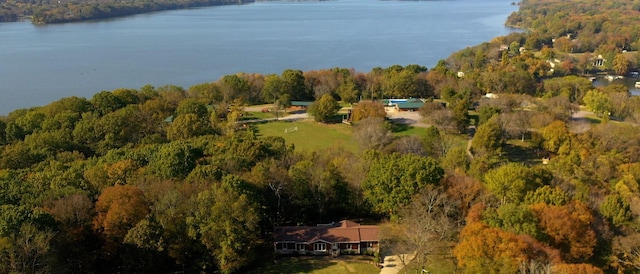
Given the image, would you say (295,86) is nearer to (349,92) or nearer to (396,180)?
(349,92)

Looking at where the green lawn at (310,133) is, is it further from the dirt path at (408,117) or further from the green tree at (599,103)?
the green tree at (599,103)

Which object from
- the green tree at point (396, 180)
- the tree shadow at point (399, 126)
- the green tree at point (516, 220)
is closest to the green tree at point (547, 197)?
the green tree at point (516, 220)

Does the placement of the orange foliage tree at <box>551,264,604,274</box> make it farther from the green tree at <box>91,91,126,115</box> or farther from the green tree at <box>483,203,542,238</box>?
the green tree at <box>91,91,126,115</box>

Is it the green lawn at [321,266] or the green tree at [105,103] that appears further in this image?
the green tree at [105,103]

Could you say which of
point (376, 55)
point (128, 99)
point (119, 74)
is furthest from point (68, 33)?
point (128, 99)

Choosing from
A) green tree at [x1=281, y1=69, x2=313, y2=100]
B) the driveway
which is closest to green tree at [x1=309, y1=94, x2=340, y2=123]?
green tree at [x1=281, y1=69, x2=313, y2=100]

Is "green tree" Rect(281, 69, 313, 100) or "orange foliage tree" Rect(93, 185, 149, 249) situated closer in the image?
"orange foliage tree" Rect(93, 185, 149, 249)
